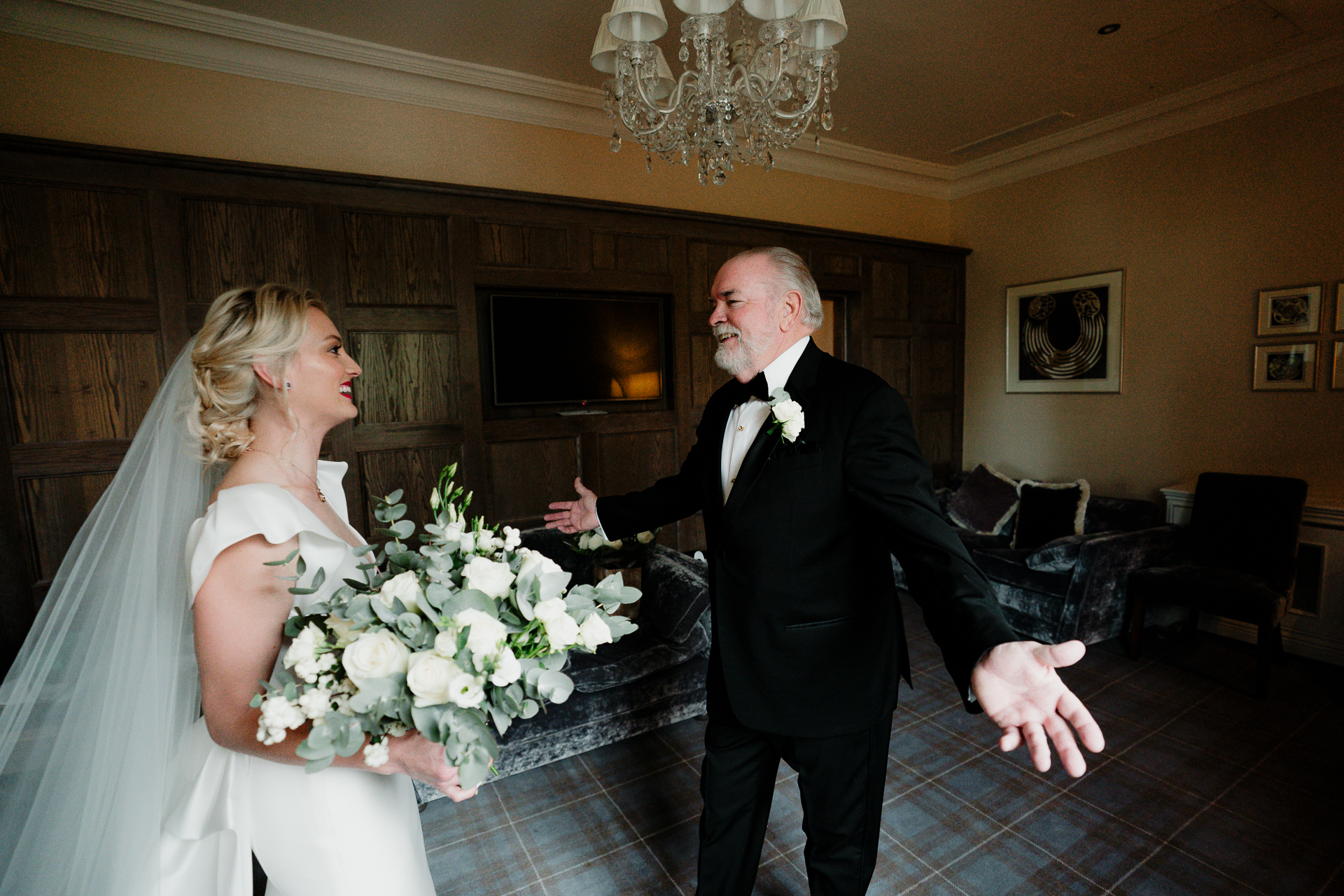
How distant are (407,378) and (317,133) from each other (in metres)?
1.44

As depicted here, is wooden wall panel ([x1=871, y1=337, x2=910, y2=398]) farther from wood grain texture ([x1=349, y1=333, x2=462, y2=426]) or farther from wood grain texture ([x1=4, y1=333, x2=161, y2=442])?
wood grain texture ([x1=4, y1=333, x2=161, y2=442])

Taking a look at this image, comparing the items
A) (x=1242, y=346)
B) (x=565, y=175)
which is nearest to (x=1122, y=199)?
(x=1242, y=346)

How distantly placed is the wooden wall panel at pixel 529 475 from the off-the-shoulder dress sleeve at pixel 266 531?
282 centimetres

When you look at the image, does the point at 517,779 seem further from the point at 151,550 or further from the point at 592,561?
the point at 151,550

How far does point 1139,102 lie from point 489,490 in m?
5.15

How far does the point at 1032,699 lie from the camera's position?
1015 millimetres

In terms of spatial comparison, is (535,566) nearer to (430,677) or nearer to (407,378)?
(430,677)

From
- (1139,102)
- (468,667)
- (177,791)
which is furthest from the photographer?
(1139,102)

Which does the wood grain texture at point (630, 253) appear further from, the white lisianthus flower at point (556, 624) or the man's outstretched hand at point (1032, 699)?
the man's outstretched hand at point (1032, 699)

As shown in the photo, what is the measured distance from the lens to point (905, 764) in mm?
2729

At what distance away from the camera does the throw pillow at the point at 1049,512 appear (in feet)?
14.3

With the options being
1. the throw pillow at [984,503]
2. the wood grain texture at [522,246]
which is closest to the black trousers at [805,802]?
the wood grain texture at [522,246]

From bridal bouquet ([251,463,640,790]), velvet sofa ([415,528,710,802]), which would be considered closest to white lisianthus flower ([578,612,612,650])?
bridal bouquet ([251,463,640,790])

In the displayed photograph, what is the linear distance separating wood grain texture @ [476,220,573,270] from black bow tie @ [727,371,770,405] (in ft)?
8.46
